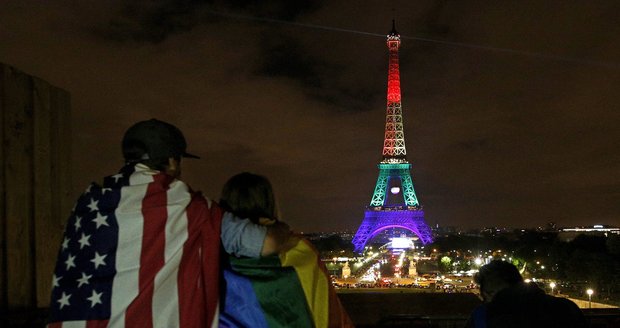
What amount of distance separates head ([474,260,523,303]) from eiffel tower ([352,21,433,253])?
6514 centimetres

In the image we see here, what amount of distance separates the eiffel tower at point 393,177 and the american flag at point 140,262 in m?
66.4

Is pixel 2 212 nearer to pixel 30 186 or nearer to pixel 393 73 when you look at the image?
pixel 30 186

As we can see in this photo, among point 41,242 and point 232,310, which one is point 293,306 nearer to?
point 232,310

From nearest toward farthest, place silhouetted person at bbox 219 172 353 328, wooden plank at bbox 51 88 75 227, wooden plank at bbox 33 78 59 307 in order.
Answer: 1. silhouetted person at bbox 219 172 353 328
2. wooden plank at bbox 33 78 59 307
3. wooden plank at bbox 51 88 75 227

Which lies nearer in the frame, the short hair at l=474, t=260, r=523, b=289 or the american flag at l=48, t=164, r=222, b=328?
the american flag at l=48, t=164, r=222, b=328

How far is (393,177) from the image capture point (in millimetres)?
71312

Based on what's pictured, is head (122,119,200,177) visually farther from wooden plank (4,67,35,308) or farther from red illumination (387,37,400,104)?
red illumination (387,37,400,104)

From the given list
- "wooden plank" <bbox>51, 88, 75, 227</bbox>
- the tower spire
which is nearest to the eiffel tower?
the tower spire

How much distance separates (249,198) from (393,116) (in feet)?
232

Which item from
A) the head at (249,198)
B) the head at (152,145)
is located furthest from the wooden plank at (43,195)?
the head at (249,198)

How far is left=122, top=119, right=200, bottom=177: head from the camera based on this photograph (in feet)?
7.53

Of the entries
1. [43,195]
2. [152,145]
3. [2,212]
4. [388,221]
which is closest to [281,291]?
[152,145]

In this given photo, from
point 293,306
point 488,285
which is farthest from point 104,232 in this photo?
point 488,285

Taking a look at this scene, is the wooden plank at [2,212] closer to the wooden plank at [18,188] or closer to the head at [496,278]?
the wooden plank at [18,188]
